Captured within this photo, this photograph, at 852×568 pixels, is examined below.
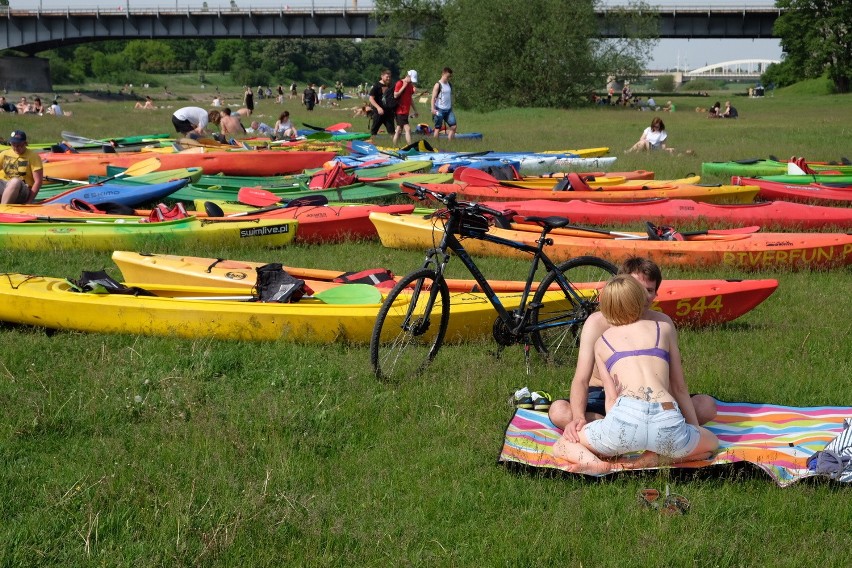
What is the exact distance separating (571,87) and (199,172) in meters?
23.5

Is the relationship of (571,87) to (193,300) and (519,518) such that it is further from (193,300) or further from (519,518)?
(519,518)

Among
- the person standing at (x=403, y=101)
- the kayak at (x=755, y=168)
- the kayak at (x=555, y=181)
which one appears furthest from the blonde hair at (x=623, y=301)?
the person standing at (x=403, y=101)

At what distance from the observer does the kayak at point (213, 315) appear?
652 centimetres

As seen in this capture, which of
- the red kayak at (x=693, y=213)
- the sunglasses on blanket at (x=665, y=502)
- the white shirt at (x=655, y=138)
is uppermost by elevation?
the white shirt at (x=655, y=138)

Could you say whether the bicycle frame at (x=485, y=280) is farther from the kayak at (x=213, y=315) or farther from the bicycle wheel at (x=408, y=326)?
the kayak at (x=213, y=315)

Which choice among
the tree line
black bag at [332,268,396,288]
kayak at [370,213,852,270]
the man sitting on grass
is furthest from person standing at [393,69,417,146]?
the tree line

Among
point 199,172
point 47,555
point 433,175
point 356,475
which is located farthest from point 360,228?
point 47,555

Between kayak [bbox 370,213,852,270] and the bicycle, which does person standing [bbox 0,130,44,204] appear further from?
the bicycle

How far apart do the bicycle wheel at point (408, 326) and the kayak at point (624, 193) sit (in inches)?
245

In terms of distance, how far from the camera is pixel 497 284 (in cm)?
727

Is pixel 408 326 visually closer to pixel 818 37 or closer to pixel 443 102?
pixel 443 102

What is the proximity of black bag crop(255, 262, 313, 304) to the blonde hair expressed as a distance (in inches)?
116

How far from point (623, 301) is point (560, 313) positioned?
1735 millimetres

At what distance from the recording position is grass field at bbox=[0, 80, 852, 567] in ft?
12.7
